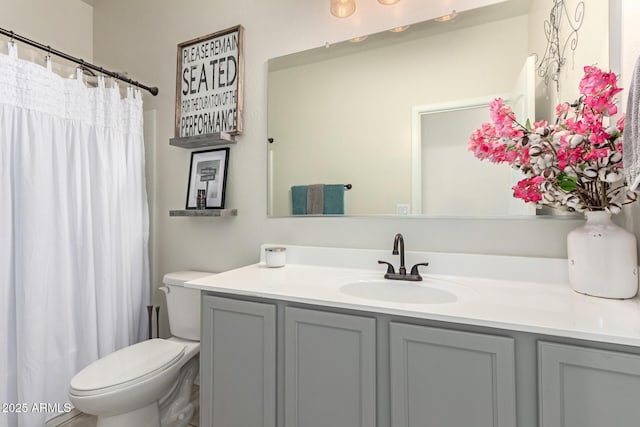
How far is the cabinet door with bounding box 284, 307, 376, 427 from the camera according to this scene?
947 millimetres

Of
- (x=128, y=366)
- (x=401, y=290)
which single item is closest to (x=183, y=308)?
(x=128, y=366)

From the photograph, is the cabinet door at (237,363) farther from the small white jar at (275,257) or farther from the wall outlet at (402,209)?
the wall outlet at (402,209)

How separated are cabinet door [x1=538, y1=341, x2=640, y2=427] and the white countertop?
5 cm

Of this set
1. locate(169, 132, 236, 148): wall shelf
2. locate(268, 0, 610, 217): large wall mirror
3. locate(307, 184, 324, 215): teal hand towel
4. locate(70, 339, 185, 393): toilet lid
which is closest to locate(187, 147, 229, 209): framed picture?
locate(169, 132, 236, 148): wall shelf

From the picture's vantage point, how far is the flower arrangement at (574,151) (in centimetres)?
91

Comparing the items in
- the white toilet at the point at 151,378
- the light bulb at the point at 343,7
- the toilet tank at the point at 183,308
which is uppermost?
the light bulb at the point at 343,7

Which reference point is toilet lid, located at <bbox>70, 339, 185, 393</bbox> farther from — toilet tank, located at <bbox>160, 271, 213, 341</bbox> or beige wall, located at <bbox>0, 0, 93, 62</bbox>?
beige wall, located at <bbox>0, 0, 93, 62</bbox>

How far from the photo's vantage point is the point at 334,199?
1.59 m

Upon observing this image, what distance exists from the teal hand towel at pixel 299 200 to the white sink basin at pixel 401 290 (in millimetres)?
529

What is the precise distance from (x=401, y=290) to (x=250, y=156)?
1.10 m

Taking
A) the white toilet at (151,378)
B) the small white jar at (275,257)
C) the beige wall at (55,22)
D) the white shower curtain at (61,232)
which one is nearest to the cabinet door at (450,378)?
the small white jar at (275,257)

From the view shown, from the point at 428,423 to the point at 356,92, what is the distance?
1.37m

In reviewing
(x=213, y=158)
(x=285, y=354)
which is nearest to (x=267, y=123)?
(x=213, y=158)

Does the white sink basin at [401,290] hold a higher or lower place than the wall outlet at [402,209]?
lower
